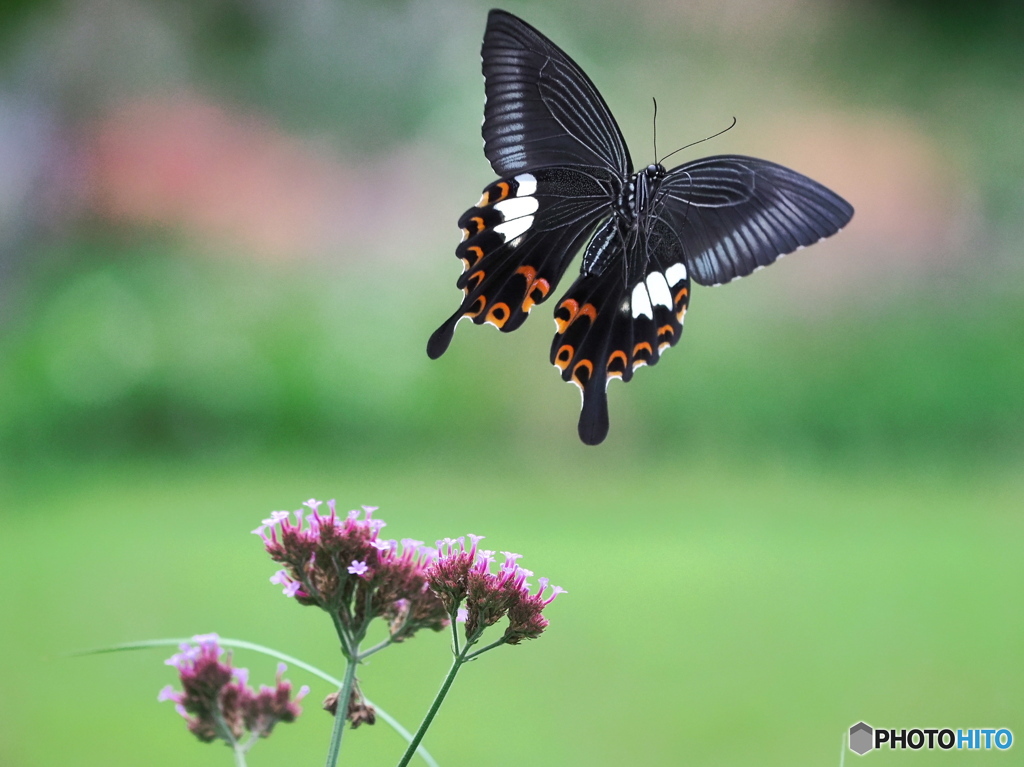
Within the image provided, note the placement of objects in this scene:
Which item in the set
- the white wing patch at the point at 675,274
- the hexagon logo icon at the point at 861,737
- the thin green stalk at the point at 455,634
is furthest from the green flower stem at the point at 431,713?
the hexagon logo icon at the point at 861,737

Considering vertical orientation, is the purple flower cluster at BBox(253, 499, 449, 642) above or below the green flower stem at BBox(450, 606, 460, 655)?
above

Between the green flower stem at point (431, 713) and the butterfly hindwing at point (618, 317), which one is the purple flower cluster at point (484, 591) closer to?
the green flower stem at point (431, 713)

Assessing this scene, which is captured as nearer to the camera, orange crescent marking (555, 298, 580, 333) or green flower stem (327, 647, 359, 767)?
green flower stem (327, 647, 359, 767)

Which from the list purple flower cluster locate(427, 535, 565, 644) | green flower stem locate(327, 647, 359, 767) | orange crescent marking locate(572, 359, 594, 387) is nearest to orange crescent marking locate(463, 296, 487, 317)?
orange crescent marking locate(572, 359, 594, 387)

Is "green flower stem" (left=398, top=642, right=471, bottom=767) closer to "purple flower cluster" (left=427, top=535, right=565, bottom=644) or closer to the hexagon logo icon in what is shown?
"purple flower cluster" (left=427, top=535, right=565, bottom=644)

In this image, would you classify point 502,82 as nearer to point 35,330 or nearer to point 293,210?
point 293,210

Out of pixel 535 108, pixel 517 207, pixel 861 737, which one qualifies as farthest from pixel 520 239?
pixel 861 737

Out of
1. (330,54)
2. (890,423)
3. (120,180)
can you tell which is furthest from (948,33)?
(120,180)
